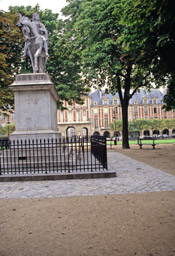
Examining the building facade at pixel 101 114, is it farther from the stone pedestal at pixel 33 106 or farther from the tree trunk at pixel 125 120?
the stone pedestal at pixel 33 106

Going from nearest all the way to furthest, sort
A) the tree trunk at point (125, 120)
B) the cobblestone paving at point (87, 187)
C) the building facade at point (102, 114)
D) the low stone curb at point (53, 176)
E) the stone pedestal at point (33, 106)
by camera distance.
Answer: the cobblestone paving at point (87, 187), the low stone curb at point (53, 176), the stone pedestal at point (33, 106), the tree trunk at point (125, 120), the building facade at point (102, 114)

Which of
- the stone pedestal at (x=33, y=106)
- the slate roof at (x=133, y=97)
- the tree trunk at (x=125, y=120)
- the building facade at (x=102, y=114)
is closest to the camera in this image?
the stone pedestal at (x=33, y=106)

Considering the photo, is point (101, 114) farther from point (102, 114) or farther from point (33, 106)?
point (33, 106)

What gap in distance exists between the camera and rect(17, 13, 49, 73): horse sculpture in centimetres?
1036

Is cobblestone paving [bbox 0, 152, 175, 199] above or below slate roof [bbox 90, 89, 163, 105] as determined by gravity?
below

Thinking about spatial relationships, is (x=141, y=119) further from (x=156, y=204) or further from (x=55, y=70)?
(x=156, y=204)

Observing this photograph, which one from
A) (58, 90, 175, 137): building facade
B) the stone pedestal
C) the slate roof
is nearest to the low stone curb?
the stone pedestal

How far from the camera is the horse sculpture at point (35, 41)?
34.0 ft

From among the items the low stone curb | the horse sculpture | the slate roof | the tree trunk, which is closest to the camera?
the low stone curb

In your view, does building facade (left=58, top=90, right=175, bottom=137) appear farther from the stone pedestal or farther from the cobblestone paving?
the cobblestone paving

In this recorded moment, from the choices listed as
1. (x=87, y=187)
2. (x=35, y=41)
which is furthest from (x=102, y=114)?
(x=87, y=187)

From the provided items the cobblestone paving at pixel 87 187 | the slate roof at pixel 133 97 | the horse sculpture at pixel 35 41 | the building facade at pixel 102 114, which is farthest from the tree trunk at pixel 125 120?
the slate roof at pixel 133 97

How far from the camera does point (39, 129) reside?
9.77 meters

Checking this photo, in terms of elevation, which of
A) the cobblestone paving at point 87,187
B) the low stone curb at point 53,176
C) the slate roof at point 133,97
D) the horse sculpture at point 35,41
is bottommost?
the cobblestone paving at point 87,187
